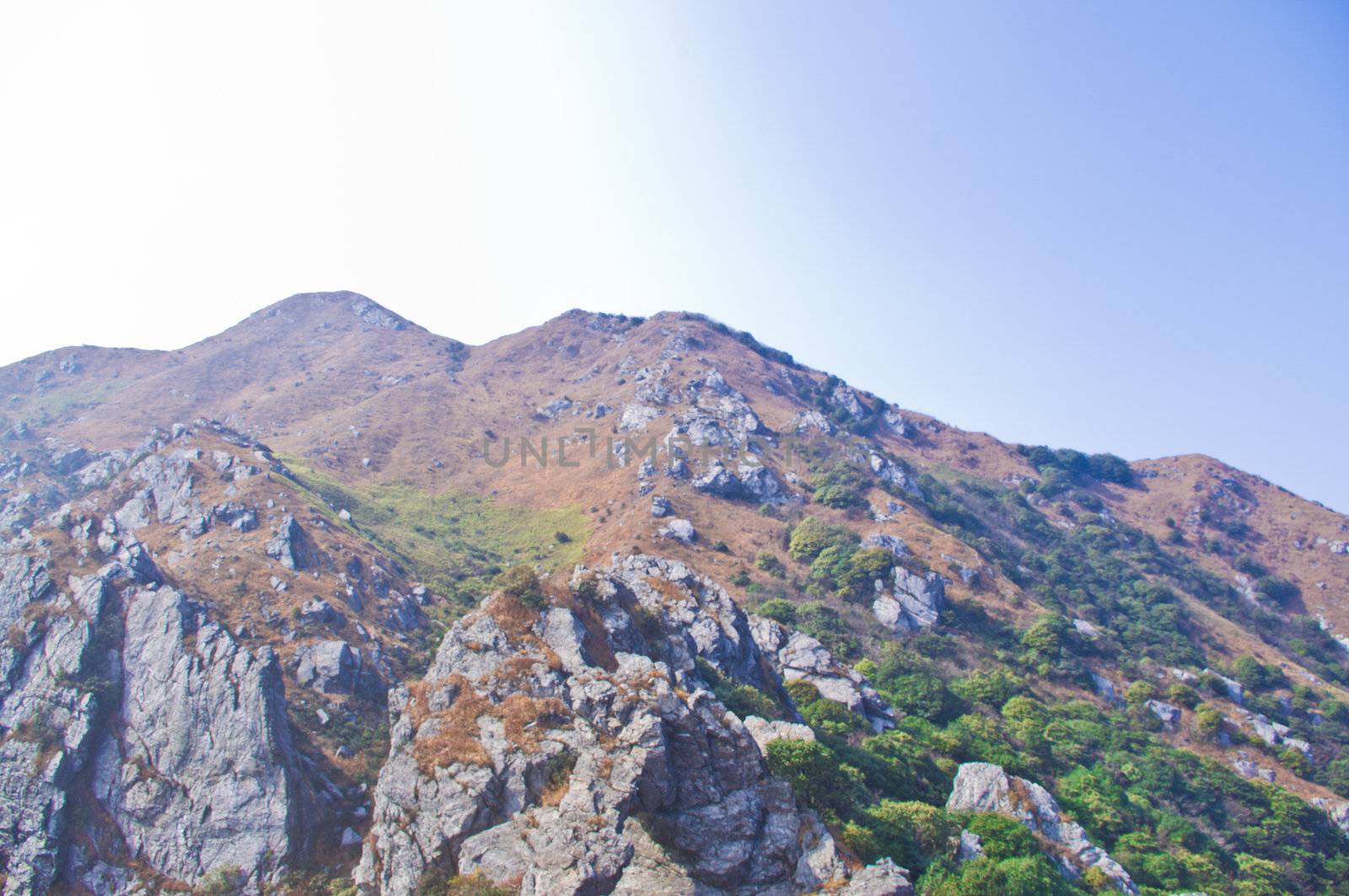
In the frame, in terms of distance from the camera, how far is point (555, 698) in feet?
82.7

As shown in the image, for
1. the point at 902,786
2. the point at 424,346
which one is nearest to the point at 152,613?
the point at 902,786

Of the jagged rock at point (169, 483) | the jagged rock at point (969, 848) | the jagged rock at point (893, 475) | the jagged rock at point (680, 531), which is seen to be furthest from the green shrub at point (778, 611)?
the jagged rock at point (169, 483)

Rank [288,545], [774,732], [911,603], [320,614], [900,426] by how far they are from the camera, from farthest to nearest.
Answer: [900,426]
[911,603]
[288,545]
[320,614]
[774,732]

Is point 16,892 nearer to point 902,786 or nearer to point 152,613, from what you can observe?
point 152,613

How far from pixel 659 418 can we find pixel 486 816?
86.8 meters

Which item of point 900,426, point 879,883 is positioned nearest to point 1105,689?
point 879,883

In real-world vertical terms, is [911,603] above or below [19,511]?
above

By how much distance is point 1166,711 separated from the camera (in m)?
60.7

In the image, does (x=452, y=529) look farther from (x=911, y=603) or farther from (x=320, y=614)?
(x=911, y=603)

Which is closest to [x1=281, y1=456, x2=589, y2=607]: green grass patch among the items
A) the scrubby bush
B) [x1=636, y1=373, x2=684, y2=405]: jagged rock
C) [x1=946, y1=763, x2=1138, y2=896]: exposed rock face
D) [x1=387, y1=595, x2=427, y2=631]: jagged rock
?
A: [x1=387, y1=595, x2=427, y2=631]: jagged rock

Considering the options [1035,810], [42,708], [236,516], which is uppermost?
[236,516]

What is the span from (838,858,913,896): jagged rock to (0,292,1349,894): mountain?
0.50ft

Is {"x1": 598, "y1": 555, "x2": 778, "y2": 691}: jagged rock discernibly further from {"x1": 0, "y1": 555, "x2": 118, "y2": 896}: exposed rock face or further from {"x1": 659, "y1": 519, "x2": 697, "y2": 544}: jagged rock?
{"x1": 0, "y1": 555, "x2": 118, "y2": 896}: exposed rock face

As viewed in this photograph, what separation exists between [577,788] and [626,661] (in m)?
6.89
